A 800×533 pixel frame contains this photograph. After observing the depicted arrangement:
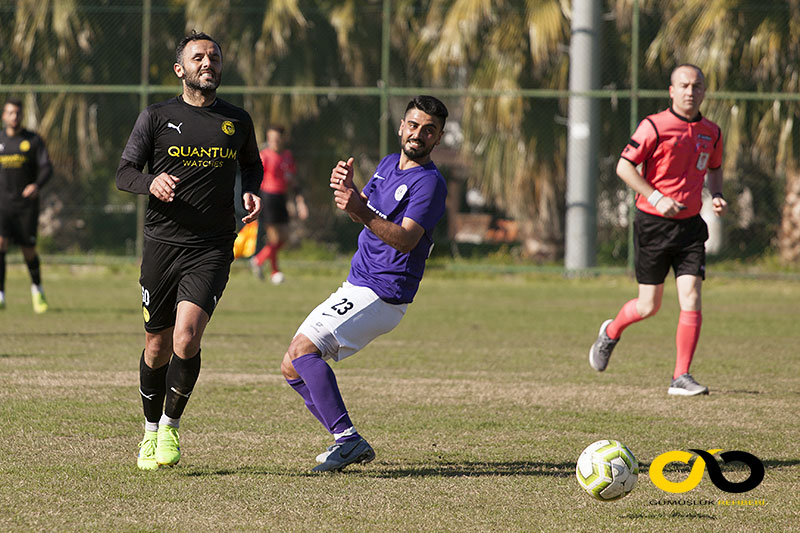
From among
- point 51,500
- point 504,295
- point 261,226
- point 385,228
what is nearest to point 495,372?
point 385,228

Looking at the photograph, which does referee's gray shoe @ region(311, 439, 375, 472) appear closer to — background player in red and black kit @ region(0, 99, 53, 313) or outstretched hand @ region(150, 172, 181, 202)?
outstretched hand @ region(150, 172, 181, 202)

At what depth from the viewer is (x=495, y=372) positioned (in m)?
9.08

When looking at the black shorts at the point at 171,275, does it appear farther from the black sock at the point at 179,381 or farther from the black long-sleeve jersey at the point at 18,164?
the black long-sleeve jersey at the point at 18,164

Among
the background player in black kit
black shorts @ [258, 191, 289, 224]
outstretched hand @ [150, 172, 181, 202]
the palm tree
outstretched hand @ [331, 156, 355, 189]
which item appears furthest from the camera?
the palm tree

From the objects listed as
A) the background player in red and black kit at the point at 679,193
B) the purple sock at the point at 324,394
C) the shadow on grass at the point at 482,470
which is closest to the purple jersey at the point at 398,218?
the purple sock at the point at 324,394

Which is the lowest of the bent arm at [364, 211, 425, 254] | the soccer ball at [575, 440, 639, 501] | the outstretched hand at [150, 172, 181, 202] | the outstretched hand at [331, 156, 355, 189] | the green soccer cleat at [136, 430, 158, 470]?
the green soccer cleat at [136, 430, 158, 470]

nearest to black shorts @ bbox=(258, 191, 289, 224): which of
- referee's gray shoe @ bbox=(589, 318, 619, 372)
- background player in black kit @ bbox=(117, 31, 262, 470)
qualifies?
referee's gray shoe @ bbox=(589, 318, 619, 372)

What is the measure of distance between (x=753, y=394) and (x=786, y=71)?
1121cm

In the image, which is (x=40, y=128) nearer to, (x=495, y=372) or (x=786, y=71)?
(x=786, y=71)

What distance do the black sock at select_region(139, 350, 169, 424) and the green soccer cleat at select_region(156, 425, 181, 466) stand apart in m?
0.17

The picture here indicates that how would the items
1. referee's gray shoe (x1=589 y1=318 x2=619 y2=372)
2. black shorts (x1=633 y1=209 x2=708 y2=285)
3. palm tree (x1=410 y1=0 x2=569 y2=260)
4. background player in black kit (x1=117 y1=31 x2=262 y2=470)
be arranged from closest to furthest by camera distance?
background player in black kit (x1=117 y1=31 x2=262 y2=470), black shorts (x1=633 y1=209 x2=708 y2=285), referee's gray shoe (x1=589 y1=318 x2=619 y2=372), palm tree (x1=410 y1=0 x2=569 y2=260)

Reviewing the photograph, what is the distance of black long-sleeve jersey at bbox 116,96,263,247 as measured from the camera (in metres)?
5.65

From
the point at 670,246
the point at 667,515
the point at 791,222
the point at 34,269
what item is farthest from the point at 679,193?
the point at 791,222

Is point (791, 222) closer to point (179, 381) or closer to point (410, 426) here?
point (410, 426)
